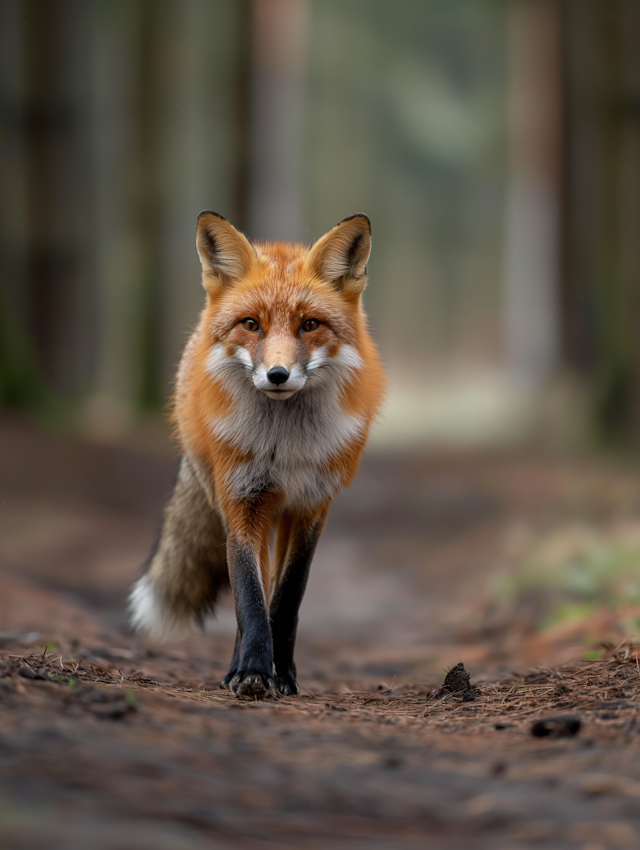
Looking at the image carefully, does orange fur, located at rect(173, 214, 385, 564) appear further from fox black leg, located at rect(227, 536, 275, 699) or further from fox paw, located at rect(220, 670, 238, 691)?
fox paw, located at rect(220, 670, 238, 691)

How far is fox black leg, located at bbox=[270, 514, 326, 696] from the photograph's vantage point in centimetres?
396

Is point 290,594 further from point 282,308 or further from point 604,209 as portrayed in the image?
point 604,209

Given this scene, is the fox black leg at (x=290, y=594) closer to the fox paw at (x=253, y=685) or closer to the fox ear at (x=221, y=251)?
the fox paw at (x=253, y=685)

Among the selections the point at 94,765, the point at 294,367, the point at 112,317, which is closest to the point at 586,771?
the point at 94,765

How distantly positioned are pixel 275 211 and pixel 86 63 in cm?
501

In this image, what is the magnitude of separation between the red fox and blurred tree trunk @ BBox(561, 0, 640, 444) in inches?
328

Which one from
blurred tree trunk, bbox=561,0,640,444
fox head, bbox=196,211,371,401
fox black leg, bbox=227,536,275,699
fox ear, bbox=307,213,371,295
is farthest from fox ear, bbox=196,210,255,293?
blurred tree trunk, bbox=561,0,640,444

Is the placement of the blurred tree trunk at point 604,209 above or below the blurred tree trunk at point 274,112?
below

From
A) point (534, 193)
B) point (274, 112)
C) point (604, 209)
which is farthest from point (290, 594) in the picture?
point (274, 112)

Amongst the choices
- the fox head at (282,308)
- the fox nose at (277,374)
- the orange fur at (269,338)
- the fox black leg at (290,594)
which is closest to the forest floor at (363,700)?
the fox black leg at (290,594)

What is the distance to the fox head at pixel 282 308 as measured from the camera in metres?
3.58

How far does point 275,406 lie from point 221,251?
0.77 meters

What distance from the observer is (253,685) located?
3.51 metres

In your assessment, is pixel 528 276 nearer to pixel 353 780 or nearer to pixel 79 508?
pixel 79 508
